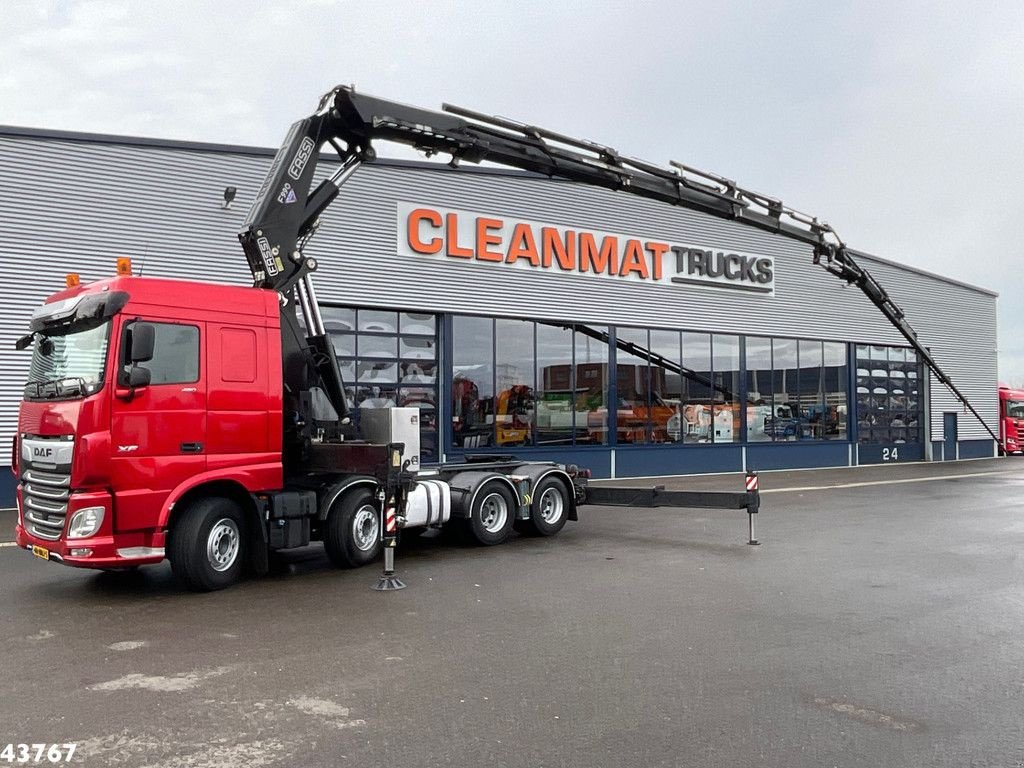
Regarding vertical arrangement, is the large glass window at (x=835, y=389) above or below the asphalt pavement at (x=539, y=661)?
above

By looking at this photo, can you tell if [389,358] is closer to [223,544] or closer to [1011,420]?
[223,544]

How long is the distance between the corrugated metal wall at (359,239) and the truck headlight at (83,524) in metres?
7.99

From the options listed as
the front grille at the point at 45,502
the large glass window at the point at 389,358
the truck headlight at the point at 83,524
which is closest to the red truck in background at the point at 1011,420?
the large glass window at the point at 389,358

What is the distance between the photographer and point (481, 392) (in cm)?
2128

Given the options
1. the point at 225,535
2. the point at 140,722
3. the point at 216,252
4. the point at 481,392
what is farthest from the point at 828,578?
the point at 216,252

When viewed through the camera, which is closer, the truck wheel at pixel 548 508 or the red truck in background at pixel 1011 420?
the truck wheel at pixel 548 508

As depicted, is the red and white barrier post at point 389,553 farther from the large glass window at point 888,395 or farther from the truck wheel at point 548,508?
the large glass window at point 888,395

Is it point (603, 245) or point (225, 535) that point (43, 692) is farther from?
point (603, 245)

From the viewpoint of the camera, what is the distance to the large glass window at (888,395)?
30.6 m

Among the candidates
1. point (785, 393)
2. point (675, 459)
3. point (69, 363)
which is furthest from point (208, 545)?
point (785, 393)

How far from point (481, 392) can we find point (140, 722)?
16369 millimetres

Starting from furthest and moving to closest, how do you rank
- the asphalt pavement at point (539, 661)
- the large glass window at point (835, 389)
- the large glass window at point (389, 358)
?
the large glass window at point (835, 389) < the large glass window at point (389, 358) < the asphalt pavement at point (539, 661)

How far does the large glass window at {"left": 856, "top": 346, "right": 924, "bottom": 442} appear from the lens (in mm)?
30578

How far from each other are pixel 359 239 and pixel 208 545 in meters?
12.1
